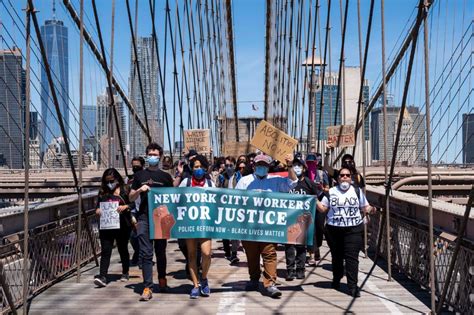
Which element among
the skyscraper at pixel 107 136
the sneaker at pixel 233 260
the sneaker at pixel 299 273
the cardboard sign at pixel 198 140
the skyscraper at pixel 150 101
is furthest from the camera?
the skyscraper at pixel 107 136

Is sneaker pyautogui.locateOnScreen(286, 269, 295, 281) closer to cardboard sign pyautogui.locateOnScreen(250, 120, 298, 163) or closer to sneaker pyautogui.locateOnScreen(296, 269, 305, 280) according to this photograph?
sneaker pyautogui.locateOnScreen(296, 269, 305, 280)

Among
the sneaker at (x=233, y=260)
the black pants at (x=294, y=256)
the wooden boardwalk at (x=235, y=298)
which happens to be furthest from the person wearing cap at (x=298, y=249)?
the sneaker at (x=233, y=260)

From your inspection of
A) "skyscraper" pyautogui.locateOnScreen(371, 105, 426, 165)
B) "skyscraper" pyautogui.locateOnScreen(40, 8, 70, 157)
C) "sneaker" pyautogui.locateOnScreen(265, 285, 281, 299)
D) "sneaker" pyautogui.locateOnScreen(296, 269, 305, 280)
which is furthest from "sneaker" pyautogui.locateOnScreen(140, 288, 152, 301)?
"skyscraper" pyautogui.locateOnScreen(371, 105, 426, 165)

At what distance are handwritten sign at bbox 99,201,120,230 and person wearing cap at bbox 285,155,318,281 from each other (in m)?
1.79

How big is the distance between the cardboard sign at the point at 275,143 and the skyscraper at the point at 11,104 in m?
8.30

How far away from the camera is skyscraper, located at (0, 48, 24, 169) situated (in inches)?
638

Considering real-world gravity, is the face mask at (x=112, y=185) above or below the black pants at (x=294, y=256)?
above

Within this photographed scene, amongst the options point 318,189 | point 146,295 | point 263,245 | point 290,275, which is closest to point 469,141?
point 318,189

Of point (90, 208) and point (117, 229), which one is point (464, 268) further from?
point (90, 208)

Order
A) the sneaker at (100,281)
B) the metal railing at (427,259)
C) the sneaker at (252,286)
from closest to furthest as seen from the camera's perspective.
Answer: the metal railing at (427,259), the sneaker at (252,286), the sneaker at (100,281)

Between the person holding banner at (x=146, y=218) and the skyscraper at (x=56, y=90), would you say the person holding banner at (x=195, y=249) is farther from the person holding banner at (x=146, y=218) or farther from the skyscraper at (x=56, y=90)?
the skyscraper at (x=56, y=90)

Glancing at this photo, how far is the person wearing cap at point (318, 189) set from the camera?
782cm

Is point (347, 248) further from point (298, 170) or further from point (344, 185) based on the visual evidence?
point (298, 170)

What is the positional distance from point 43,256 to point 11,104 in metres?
19.6
